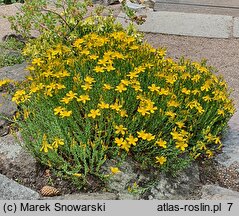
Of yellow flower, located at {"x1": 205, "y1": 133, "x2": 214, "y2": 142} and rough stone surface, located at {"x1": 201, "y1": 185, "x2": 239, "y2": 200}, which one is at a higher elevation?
yellow flower, located at {"x1": 205, "y1": 133, "x2": 214, "y2": 142}

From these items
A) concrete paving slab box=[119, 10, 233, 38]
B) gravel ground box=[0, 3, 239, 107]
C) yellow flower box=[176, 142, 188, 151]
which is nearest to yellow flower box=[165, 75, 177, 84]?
yellow flower box=[176, 142, 188, 151]

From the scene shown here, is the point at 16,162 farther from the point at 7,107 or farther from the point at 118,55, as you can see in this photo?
the point at 118,55

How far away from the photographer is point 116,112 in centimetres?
314

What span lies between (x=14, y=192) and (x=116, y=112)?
0.75 m

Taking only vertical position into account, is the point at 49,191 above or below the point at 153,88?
below

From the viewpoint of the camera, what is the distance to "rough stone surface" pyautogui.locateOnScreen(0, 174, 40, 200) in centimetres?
302

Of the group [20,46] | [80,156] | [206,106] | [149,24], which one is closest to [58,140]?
[80,156]

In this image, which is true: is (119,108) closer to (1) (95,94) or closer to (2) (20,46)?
(1) (95,94)

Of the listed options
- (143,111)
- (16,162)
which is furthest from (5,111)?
(143,111)

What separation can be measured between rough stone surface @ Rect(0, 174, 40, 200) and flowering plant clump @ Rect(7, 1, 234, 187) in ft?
0.64

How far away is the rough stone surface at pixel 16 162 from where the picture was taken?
328 cm

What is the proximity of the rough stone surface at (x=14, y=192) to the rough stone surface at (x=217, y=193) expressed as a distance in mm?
994

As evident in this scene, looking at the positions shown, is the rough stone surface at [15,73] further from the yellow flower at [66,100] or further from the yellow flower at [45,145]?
the yellow flower at [45,145]

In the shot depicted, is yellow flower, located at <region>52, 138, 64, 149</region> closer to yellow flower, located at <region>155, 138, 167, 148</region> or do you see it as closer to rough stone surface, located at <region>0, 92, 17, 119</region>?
yellow flower, located at <region>155, 138, 167, 148</region>
